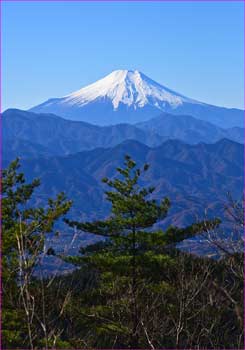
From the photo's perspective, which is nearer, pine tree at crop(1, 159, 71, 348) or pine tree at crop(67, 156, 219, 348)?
pine tree at crop(1, 159, 71, 348)

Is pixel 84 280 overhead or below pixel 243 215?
below

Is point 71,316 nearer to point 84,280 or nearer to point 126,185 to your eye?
point 126,185

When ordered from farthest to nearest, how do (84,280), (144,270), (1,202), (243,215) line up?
(84,280) → (144,270) → (1,202) → (243,215)

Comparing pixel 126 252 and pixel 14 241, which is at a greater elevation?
pixel 14 241

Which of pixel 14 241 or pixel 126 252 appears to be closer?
pixel 14 241

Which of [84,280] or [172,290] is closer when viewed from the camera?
[172,290]

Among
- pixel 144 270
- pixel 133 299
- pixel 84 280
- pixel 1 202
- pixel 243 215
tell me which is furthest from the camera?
pixel 84 280

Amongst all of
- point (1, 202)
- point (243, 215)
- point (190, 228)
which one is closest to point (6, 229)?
point (1, 202)

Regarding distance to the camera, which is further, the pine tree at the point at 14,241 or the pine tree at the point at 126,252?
the pine tree at the point at 126,252
